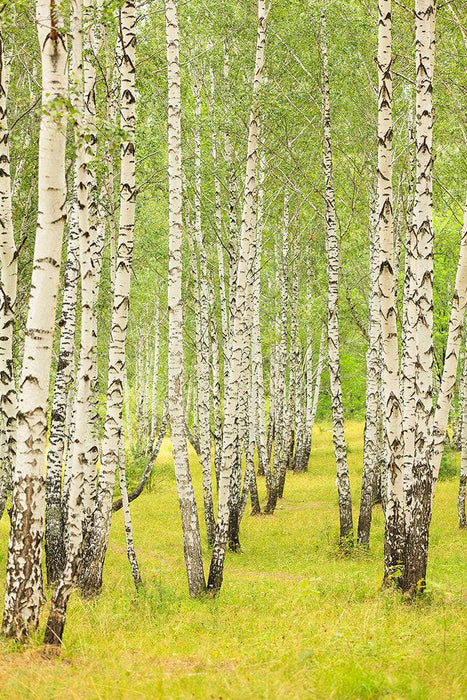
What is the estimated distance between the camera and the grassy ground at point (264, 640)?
530 centimetres

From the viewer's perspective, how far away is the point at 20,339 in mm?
18172

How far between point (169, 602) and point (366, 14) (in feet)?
47.8

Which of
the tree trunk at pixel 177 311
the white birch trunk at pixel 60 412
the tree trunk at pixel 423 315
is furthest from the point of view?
the white birch trunk at pixel 60 412

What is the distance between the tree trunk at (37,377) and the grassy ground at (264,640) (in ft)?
1.80

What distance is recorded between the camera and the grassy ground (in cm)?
530

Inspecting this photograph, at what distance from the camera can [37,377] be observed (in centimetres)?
615

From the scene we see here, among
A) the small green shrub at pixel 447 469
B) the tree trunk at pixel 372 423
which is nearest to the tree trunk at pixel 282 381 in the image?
the tree trunk at pixel 372 423

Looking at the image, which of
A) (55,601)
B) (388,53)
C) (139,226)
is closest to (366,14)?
(388,53)

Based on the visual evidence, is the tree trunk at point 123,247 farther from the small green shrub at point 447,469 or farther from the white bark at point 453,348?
the small green shrub at point 447,469

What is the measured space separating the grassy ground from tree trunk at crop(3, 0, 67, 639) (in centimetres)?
55

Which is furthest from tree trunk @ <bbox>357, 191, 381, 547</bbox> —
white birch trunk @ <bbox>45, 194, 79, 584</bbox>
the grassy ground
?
white birch trunk @ <bbox>45, 194, 79, 584</bbox>

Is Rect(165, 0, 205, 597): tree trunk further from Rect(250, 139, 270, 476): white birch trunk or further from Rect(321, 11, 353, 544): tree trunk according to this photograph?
Rect(250, 139, 270, 476): white birch trunk

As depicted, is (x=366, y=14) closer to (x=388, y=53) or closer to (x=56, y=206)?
(x=388, y=53)

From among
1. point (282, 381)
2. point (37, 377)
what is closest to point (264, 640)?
point (37, 377)
